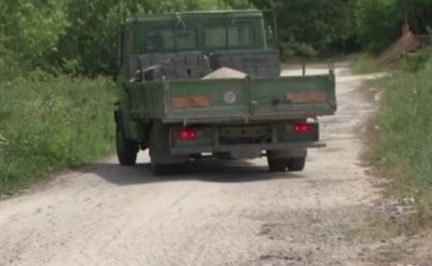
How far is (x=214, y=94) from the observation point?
17656 mm

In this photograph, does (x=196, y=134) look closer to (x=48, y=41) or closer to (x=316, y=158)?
(x=316, y=158)

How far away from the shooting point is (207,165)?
20.7 m

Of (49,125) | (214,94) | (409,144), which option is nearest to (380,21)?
(49,125)

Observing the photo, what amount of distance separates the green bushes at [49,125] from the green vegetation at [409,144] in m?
5.93

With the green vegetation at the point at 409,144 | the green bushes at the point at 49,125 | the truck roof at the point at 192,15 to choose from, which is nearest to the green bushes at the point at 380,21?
the green vegetation at the point at 409,144

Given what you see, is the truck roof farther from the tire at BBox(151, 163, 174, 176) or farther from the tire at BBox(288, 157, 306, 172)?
the tire at BBox(288, 157, 306, 172)

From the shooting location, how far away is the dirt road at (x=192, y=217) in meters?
11.1

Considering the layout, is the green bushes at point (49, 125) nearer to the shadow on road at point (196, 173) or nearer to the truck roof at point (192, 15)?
the shadow on road at point (196, 173)

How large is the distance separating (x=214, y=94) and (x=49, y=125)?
598 cm

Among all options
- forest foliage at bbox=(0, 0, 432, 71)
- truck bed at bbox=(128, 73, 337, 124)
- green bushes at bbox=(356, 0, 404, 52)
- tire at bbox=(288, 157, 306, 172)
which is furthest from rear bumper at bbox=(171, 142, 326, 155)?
green bushes at bbox=(356, 0, 404, 52)

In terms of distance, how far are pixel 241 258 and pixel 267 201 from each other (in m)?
4.19

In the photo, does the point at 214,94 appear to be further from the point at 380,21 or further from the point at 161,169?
the point at 380,21

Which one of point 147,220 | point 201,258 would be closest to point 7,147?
point 147,220

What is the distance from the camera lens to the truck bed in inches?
690
